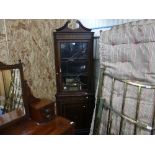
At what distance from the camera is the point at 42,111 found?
1.54 metres

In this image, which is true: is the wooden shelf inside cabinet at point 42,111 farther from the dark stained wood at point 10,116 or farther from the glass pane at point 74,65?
the glass pane at point 74,65

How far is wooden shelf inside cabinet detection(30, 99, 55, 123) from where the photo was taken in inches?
60.5

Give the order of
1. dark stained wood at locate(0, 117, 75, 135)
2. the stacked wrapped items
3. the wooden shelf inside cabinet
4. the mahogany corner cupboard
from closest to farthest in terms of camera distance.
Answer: the stacked wrapped items < dark stained wood at locate(0, 117, 75, 135) < the wooden shelf inside cabinet < the mahogany corner cupboard

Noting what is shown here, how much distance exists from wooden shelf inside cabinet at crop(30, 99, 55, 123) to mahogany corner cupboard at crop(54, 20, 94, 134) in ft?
1.58

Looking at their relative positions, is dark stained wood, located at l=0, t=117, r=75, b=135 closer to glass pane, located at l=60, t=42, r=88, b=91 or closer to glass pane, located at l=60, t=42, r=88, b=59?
glass pane, located at l=60, t=42, r=88, b=91

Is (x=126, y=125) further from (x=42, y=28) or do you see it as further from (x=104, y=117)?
(x=42, y=28)

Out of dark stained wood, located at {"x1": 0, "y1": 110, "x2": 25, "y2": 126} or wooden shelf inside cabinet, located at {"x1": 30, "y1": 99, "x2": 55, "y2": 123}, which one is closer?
dark stained wood, located at {"x1": 0, "y1": 110, "x2": 25, "y2": 126}

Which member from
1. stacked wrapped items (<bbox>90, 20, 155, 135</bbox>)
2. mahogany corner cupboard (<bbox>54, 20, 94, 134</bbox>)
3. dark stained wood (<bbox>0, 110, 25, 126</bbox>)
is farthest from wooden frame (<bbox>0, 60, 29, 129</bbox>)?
stacked wrapped items (<bbox>90, 20, 155, 135</bbox>)

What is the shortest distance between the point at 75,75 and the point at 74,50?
0.30 metres

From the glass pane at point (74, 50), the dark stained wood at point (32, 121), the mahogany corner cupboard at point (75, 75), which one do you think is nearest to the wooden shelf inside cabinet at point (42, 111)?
the dark stained wood at point (32, 121)

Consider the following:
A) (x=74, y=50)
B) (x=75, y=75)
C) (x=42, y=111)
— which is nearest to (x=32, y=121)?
(x=42, y=111)

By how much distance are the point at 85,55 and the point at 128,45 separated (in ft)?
2.35

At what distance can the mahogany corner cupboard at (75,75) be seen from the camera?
1.98m
